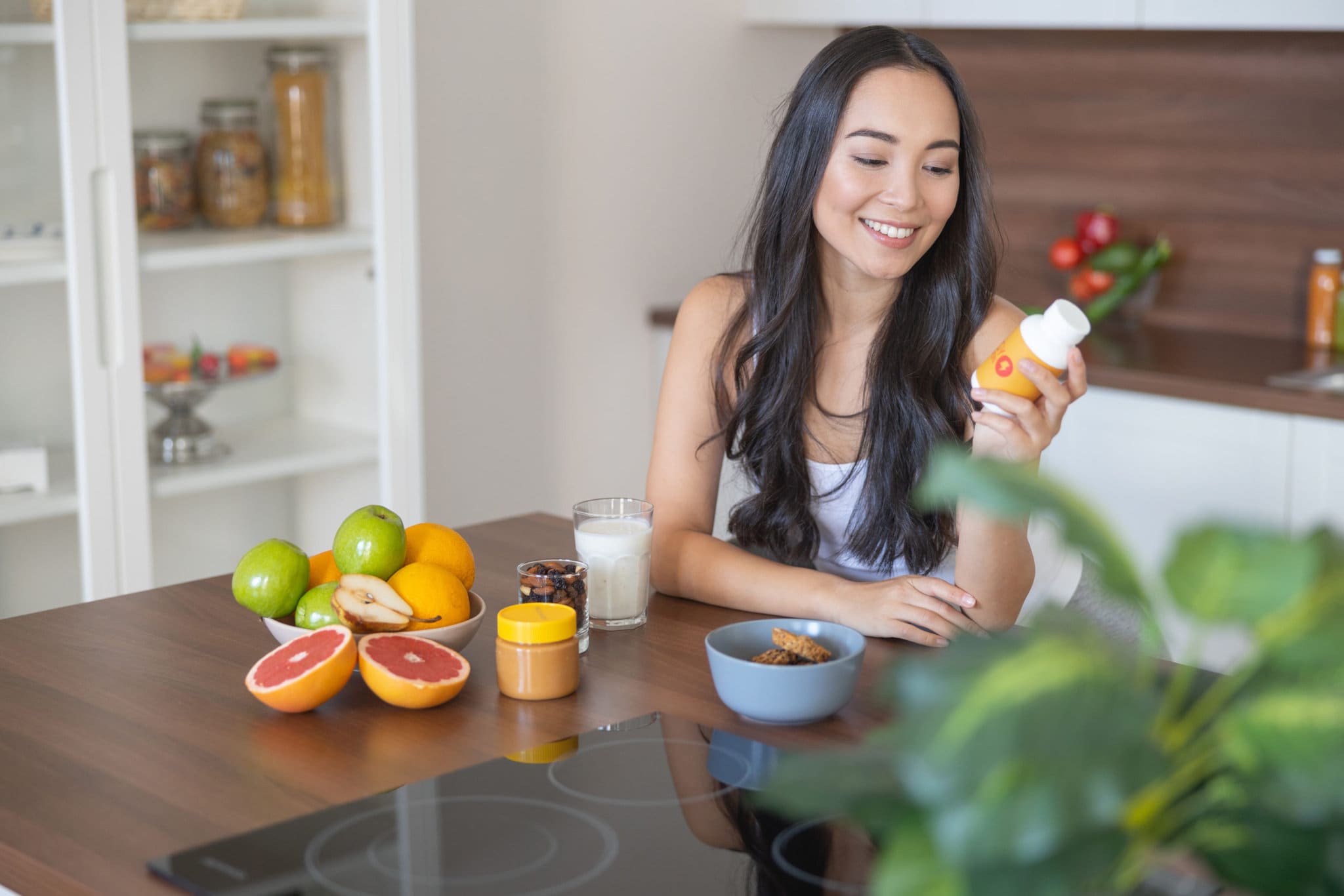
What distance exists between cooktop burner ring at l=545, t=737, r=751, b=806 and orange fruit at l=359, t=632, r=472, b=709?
14cm

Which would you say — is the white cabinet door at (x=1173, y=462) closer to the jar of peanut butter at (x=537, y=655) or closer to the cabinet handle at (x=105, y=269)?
the jar of peanut butter at (x=537, y=655)

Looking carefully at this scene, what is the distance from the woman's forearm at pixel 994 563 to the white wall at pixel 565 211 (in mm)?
1718

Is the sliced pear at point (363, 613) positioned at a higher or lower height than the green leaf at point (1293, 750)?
lower

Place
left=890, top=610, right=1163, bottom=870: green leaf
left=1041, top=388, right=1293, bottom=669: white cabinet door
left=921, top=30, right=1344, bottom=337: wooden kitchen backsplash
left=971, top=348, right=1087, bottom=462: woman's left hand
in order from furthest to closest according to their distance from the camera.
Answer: left=921, top=30, right=1344, bottom=337: wooden kitchen backsplash → left=1041, top=388, right=1293, bottom=669: white cabinet door → left=971, top=348, right=1087, bottom=462: woman's left hand → left=890, top=610, right=1163, bottom=870: green leaf

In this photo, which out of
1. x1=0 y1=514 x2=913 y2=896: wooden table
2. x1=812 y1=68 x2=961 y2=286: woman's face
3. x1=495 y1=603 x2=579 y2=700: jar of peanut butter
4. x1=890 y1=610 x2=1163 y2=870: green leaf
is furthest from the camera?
x1=812 y1=68 x2=961 y2=286: woman's face

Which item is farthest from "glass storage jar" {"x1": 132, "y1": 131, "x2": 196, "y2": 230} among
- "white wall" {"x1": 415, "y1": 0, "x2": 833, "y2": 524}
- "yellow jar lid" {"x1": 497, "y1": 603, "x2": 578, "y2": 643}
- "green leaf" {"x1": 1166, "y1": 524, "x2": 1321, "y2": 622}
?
"green leaf" {"x1": 1166, "y1": 524, "x2": 1321, "y2": 622}

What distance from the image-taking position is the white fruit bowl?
4.08ft

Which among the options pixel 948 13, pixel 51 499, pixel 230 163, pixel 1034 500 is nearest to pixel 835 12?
pixel 948 13

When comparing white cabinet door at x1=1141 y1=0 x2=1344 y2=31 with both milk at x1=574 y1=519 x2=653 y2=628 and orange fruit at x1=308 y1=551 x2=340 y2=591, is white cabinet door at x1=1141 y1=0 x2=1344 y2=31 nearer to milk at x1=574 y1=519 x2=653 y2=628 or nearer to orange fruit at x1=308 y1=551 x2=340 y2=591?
milk at x1=574 y1=519 x2=653 y2=628

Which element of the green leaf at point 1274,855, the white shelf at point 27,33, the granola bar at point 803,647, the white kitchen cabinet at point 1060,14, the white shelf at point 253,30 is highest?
the white kitchen cabinet at point 1060,14

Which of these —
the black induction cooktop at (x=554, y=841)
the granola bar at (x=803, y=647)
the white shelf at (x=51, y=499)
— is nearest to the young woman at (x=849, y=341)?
the granola bar at (x=803, y=647)

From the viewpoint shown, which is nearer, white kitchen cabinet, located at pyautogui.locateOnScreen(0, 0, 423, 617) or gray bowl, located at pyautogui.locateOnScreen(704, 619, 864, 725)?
gray bowl, located at pyautogui.locateOnScreen(704, 619, 864, 725)

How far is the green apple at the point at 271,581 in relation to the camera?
1.26m

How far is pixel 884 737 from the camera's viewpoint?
0.50 meters
